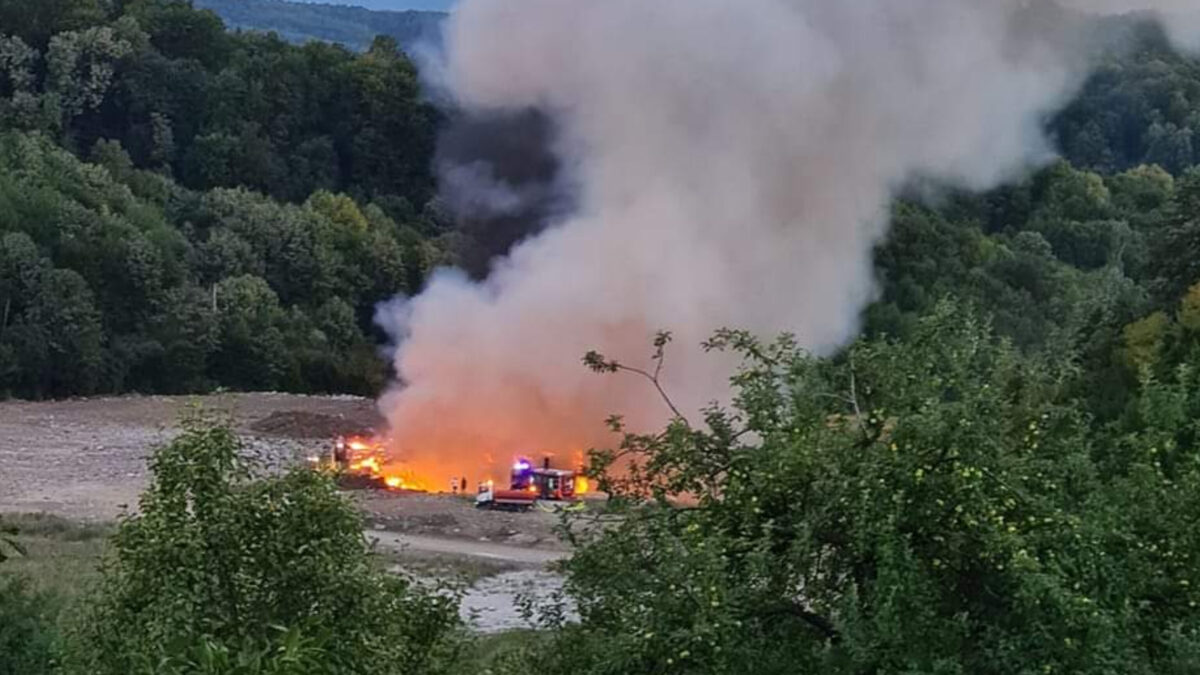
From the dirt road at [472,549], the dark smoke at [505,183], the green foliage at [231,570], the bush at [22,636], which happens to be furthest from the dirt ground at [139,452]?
the green foliage at [231,570]

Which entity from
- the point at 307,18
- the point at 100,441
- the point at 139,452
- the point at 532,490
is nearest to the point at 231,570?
the point at 532,490

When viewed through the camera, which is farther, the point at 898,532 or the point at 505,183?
the point at 505,183

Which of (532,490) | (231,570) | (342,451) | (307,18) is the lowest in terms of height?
(231,570)

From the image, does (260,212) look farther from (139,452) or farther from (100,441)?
(139,452)

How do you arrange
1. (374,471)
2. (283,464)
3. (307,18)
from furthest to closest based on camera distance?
(307,18) < (374,471) < (283,464)

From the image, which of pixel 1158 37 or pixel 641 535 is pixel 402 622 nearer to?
pixel 641 535

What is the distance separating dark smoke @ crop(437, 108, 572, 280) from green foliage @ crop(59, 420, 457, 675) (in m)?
21.8

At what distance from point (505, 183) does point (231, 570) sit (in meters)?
23.8

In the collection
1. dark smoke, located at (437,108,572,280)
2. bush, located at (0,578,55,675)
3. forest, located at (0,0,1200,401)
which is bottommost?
bush, located at (0,578,55,675)

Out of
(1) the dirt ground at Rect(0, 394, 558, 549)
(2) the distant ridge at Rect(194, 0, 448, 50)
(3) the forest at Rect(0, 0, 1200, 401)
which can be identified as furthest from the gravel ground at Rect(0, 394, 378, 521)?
(2) the distant ridge at Rect(194, 0, 448, 50)

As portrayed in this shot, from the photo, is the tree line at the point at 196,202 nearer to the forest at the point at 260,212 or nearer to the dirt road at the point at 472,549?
the forest at the point at 260,212

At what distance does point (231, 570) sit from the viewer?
7.49 meters

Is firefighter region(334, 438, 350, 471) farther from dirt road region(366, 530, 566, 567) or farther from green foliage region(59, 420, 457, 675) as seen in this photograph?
green foliage region(59, 420, 457, 675)

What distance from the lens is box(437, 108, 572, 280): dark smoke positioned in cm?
2955
